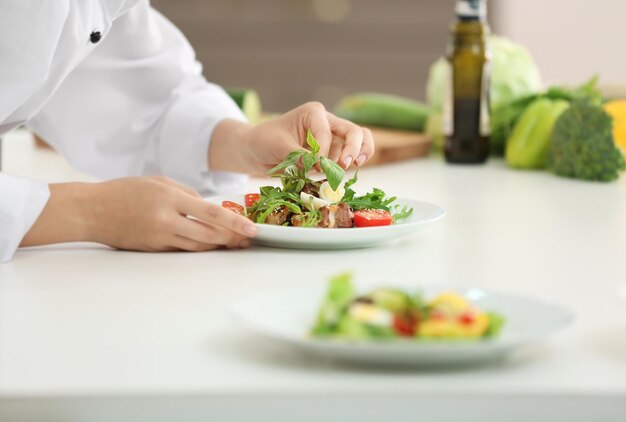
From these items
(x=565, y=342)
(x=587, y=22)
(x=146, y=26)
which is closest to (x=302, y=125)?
(x=146, y=26)

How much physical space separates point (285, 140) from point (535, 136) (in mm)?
749

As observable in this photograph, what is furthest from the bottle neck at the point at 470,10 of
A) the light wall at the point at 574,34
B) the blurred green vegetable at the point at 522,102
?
the light wall at the point at 574,34

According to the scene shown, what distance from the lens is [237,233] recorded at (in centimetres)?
119

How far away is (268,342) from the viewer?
2.66ft

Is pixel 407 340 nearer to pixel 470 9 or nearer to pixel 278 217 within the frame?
pixel 278 217

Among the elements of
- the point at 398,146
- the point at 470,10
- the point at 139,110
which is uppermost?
the point at 470,10

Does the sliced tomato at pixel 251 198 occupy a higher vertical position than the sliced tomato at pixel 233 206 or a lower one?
higher

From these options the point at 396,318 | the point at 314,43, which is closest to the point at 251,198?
the point at 396,318

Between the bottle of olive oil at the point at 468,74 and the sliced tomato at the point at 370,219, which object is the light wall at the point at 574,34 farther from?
the sliced tomato at the point at 370,219

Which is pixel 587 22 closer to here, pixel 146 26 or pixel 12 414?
pixel 146 26

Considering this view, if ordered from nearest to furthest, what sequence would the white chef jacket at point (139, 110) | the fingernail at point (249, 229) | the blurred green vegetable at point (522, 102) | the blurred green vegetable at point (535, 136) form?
1. the fingernail at point (249, 229)
2. the white chef jacket at point (139, 110)
3. the blurred green vegetable at point (535, 136)
4. the blurred green vegetable at point (522, 102)

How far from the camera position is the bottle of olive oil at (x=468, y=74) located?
201cm

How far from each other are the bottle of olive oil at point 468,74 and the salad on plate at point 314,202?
825 mm

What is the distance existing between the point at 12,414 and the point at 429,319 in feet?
0.97
